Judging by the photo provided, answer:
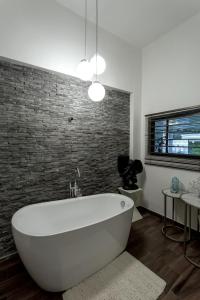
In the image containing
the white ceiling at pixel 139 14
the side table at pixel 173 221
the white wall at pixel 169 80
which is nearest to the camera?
the white ceiling at pixel 139 14

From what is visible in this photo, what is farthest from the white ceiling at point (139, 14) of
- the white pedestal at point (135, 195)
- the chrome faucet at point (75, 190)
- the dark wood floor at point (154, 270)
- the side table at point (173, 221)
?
the dark wood floor at point (154, 270)

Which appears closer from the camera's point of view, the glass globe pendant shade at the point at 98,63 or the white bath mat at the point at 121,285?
the white bath mat at the point at 121,285

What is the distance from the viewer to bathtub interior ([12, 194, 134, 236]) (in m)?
1.79

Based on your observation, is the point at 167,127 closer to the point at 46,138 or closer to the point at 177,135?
the point at 177,135

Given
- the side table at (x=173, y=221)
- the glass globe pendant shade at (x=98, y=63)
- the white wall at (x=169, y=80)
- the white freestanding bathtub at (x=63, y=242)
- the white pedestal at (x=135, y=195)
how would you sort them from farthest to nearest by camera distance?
the white pedestal at (x=135, y=195)
the white wall at (x=169, y=80)
the side table at (x=173, y=221)
the glass globe pendant shade at (x=98, y=63)
the white freestanding bathtub at (x=63, y=242)

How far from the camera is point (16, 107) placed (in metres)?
1.85

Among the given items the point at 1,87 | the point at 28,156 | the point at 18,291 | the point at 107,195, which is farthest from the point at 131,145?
the point at 18,291

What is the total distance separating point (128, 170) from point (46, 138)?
1488mm

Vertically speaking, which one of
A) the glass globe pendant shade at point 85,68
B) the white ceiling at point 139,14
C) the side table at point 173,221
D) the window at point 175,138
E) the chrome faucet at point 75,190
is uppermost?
the white ceiling at point 139,14

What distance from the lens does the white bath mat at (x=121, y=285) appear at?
139 cm

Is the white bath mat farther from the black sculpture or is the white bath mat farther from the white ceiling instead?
the white ceiling

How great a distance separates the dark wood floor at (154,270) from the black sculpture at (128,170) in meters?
0.77

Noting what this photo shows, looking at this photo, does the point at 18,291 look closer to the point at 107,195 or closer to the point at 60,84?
the point at 107,195

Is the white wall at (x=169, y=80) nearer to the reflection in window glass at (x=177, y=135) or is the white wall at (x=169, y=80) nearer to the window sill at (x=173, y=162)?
the window sill at (x=173, y=162)
